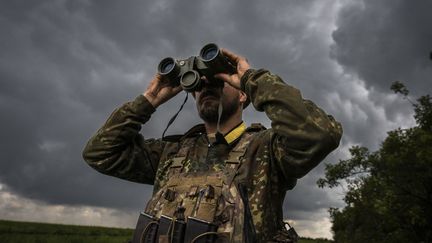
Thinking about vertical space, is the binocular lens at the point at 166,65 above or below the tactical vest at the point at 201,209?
above

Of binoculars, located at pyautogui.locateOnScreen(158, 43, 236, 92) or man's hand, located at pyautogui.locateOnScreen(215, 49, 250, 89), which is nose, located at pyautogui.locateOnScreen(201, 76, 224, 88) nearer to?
binoculars, located at pyautogui.locateOnScreen(158, 43, 236, 92)

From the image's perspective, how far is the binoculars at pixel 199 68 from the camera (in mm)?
3574

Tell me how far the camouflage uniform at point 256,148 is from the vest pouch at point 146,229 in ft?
1.08

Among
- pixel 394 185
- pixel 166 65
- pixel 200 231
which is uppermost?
pixel 394 185

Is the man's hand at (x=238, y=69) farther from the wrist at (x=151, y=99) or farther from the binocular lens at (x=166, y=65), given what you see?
the wrist at (x=151, y=99)

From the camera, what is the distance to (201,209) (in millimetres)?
3084

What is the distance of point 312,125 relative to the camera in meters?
2.86

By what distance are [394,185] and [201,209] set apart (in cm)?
1434

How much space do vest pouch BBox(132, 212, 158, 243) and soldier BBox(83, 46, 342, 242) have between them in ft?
0.04

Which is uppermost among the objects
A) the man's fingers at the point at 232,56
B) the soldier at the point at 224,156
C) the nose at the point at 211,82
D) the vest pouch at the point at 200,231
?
the man's fingers at the point at 232,56

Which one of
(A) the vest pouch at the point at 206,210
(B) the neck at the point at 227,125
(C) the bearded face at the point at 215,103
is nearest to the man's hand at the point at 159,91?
(C) the bearded face at the point at 215,103

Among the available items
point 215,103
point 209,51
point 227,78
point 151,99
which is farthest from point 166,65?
point 227,78

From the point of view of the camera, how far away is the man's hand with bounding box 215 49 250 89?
11.3 feet

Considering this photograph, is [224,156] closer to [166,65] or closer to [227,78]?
[227,78]
